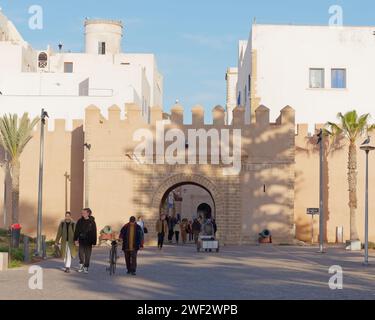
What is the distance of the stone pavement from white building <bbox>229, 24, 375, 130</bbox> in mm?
21281

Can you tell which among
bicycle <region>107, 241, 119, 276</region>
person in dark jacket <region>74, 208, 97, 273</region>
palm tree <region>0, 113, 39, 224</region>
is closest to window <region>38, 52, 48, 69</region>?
palm tree <region>0, 113, 39, 224</region>

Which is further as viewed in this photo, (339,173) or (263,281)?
(339,173)

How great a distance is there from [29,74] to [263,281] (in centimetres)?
4043

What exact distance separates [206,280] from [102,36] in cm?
5604

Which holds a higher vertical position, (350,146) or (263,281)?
(350,146)

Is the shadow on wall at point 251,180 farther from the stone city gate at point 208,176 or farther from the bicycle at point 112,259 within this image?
the bicycle at point 112,259

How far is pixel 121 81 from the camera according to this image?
187 ft

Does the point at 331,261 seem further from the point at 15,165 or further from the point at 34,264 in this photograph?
the point at 15,165

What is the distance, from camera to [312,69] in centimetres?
4928

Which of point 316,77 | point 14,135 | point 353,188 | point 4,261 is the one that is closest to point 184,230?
point 353,188

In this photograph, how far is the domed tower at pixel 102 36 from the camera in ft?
237

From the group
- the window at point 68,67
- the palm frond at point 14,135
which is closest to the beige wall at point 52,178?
the palm frond at point 14,135

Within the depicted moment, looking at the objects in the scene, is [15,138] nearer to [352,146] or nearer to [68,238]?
[352,146]
